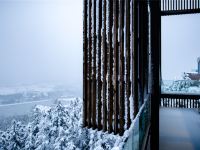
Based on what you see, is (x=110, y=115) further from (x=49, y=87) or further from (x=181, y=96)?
(x=49, y=87)

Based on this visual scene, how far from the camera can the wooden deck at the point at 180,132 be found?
293 centimetres

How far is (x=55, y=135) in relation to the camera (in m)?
17.4

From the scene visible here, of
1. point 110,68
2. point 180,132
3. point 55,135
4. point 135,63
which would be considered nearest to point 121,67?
point 110,68

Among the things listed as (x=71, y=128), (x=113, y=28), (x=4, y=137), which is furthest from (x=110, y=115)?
(x=4, y=137)

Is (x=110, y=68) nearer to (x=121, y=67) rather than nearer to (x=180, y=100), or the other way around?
(x=121, y=67)

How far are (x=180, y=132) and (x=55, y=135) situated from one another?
15223 mm

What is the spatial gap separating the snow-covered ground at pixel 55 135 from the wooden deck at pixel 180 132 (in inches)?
408

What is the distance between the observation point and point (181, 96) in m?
6.15

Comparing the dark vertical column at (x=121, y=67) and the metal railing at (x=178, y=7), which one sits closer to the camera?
the dark vertical column at (x=121, y=67)

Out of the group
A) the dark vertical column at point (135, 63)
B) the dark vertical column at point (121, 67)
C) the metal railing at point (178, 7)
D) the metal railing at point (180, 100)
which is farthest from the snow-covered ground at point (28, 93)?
the dark vertical column at point (135, 63)

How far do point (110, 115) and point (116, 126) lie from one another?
0.22 metres

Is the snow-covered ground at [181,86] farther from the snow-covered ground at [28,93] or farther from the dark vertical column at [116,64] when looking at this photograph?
the snow-covered ground at [28,93]

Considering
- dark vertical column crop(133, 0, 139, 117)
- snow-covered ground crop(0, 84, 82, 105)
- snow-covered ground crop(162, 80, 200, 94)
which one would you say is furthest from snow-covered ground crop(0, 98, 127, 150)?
snow-covered ground crop(0, 84, 82, 105)

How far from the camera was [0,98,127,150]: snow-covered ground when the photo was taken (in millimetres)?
15884
